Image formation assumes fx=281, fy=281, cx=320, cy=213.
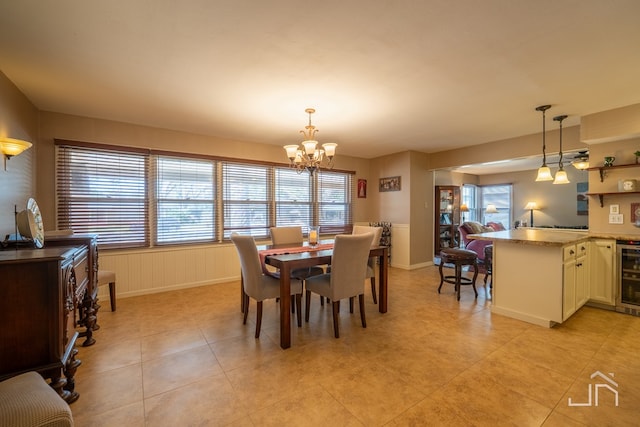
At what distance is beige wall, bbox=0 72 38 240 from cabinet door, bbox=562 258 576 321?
5.20 m

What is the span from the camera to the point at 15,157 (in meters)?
2.73

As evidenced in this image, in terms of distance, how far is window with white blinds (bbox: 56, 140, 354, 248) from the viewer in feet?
11.9

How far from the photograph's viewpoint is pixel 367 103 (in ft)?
10.6

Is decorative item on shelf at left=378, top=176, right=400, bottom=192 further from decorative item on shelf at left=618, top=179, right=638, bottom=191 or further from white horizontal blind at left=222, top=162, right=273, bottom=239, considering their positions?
decorative item on shelf at left=618, top=179, right=638, bottom=191

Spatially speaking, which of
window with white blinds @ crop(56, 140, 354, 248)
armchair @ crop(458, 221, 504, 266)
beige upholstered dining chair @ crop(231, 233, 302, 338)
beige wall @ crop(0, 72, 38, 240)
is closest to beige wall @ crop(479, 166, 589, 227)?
armchair @ crop(458, 221, 504, 266)

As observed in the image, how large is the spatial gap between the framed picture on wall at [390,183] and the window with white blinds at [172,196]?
4.00ft

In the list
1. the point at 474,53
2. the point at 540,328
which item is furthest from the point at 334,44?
the point at 540,328

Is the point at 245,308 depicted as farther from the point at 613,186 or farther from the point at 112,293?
the point at 613,186

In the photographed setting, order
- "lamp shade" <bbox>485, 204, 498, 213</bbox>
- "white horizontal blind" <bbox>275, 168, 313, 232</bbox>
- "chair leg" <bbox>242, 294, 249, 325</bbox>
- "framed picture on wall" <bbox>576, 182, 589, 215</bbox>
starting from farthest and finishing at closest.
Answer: "lamp shade" <bbox>485, 204, 498, 213</bbox>
"framed picture on wall" <bbox>576, 182, 589, 215</bbox>
"white horizontal blind" <bbox>275, 168, 313, 232</bbox>
"chair leg" <bbox>242, 294, 249, 325</bbox>

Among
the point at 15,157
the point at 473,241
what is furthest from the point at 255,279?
the point at 473,241

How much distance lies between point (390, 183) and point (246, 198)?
3050 mm

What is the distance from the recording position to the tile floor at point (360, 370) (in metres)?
1.68

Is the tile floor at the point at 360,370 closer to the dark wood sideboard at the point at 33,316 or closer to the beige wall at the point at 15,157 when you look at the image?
the dark wood sideboard at the point at 33,316

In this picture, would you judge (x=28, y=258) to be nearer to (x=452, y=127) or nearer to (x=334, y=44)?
(x=334, y=44)
